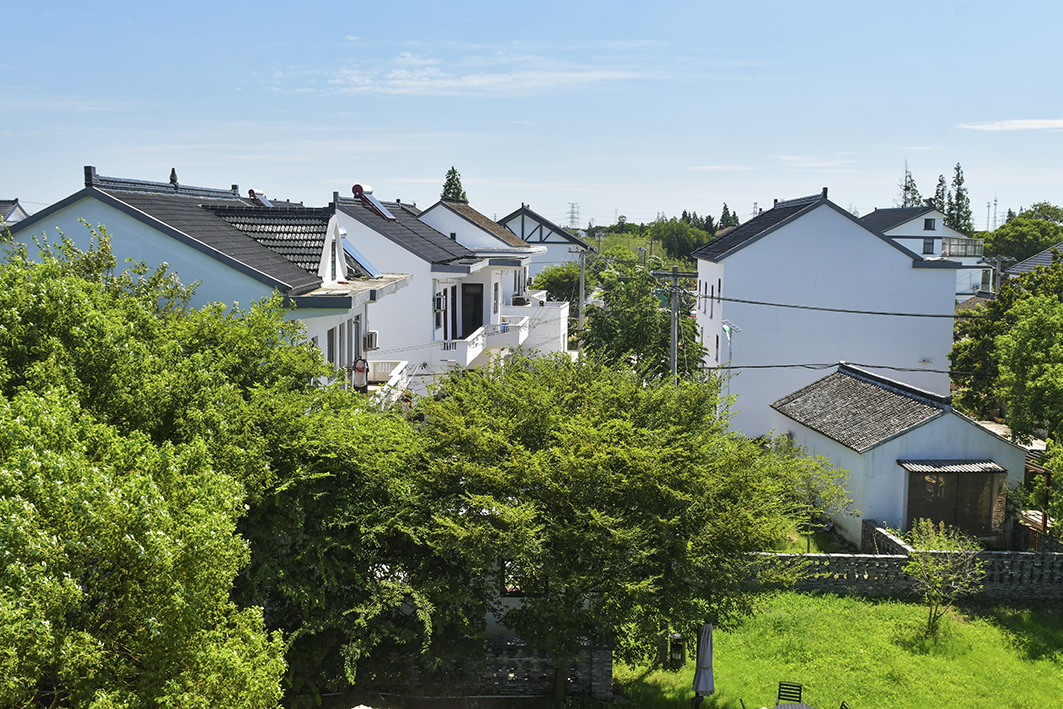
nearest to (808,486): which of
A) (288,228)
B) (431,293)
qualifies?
(288,228)

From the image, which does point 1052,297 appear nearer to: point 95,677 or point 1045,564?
point 1045,564

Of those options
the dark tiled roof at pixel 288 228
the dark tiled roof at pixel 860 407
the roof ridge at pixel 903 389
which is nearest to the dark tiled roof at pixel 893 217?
the roof ridge at pixel 903 389

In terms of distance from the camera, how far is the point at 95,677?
5.26 meters

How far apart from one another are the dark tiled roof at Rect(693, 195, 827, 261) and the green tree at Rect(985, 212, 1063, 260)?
56128 millimetres

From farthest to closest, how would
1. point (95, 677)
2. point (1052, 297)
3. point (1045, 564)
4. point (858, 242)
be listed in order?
point (858, 242), point (1052, 297), point (1045, 564), point (95, 677)

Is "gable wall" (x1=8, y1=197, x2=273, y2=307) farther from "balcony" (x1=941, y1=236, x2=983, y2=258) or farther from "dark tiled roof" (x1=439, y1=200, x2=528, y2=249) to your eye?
"balcony" (x1=941, y1=236, x2=983, y2=258)

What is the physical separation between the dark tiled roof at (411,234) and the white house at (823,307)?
33.5 ft

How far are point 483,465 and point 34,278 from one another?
5965 mm

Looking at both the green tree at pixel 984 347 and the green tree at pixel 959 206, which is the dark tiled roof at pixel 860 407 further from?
the green tree at pixel 959 206

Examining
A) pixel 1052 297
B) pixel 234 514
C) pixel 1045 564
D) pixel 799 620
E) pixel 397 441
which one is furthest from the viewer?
pixel 1052 297

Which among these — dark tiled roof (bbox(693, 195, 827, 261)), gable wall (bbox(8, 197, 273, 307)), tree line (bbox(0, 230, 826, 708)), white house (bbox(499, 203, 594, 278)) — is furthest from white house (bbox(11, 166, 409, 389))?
white house (bbox(499, 203, 594, 278))

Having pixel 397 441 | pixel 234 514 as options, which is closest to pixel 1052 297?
pixel 397 441

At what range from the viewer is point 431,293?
78.4ft

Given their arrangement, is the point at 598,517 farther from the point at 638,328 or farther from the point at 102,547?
the point at 638,328
